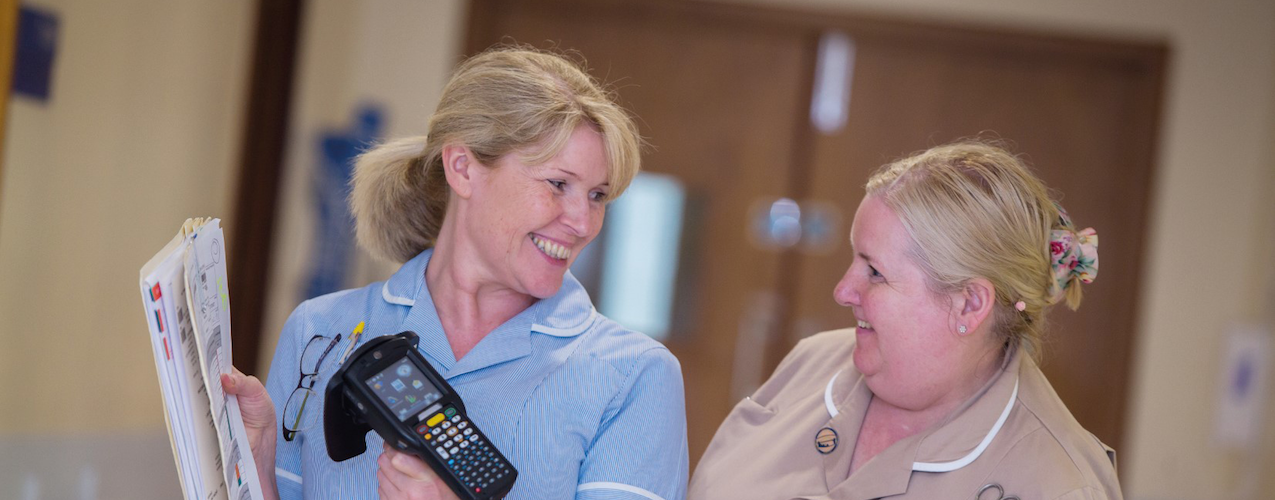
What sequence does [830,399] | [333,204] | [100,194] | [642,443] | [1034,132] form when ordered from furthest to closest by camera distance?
1. [1034,132]
2. [333,204]
3. [100,194]
4. [830,399]
5. [642,443]

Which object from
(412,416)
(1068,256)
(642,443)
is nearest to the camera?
(412,416)

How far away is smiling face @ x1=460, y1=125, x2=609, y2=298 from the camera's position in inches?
57.0

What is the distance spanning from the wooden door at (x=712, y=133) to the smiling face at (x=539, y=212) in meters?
2.19

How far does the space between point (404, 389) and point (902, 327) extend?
75cm

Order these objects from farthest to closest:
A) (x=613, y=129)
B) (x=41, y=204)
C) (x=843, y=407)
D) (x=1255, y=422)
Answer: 1. (x=1255, y=422)
2. (x=41, y=204)
3. (x=843, y=407)
4. (x=613, y=129)

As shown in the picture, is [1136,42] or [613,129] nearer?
[613,129]

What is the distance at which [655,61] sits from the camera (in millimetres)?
3674

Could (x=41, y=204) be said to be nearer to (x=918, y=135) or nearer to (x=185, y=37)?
(x=185, y=37)

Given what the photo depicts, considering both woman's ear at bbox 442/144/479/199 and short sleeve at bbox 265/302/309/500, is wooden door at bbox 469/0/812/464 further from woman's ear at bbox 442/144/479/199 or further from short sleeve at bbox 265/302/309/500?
short sleeve at bbox 265/302/309/500

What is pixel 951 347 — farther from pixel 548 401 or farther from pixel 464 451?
pixel 464 451

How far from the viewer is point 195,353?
3.65ft

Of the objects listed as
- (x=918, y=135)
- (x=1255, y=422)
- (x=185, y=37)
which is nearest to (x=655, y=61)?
(x=918, y=135)

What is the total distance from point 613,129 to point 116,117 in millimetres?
1413

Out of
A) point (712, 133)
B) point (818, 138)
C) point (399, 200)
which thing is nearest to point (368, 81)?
point (712, 133)
